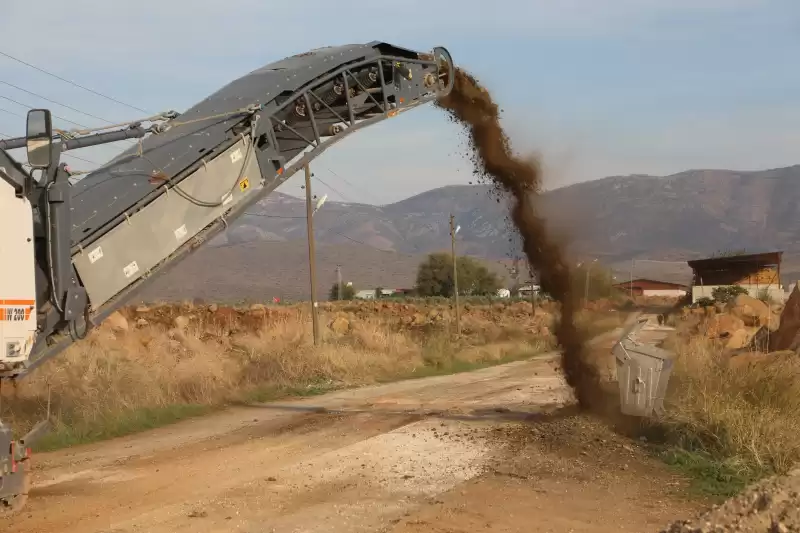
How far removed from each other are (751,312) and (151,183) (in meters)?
20.8

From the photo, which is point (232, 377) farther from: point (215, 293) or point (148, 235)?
point (215, 293)

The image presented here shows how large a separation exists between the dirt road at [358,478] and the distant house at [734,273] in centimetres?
3408

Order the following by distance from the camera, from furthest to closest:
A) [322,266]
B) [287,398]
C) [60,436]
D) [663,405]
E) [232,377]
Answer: [322,266]
[232,377]
[287,398]
[60,436]
[663,405]

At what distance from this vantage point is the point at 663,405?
12023mm

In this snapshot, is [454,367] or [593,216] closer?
[593,216]

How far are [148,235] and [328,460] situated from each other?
4034 mm

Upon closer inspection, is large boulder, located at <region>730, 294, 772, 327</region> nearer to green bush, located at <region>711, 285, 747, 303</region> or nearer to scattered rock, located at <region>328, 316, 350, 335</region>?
green bush, located at <region>711, 285, 747, 303</region>

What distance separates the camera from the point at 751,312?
25.0 m

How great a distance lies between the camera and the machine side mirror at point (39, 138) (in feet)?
23.0

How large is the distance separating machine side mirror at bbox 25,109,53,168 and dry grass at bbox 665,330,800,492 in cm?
782

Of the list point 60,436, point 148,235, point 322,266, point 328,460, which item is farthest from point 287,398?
point 322,266

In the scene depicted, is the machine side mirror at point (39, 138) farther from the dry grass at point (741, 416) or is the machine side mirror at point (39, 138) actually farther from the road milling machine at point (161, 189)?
the dry grass at point (741, 416)

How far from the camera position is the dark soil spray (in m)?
13.6

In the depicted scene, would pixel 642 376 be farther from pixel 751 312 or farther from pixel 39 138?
pixel 751 312
